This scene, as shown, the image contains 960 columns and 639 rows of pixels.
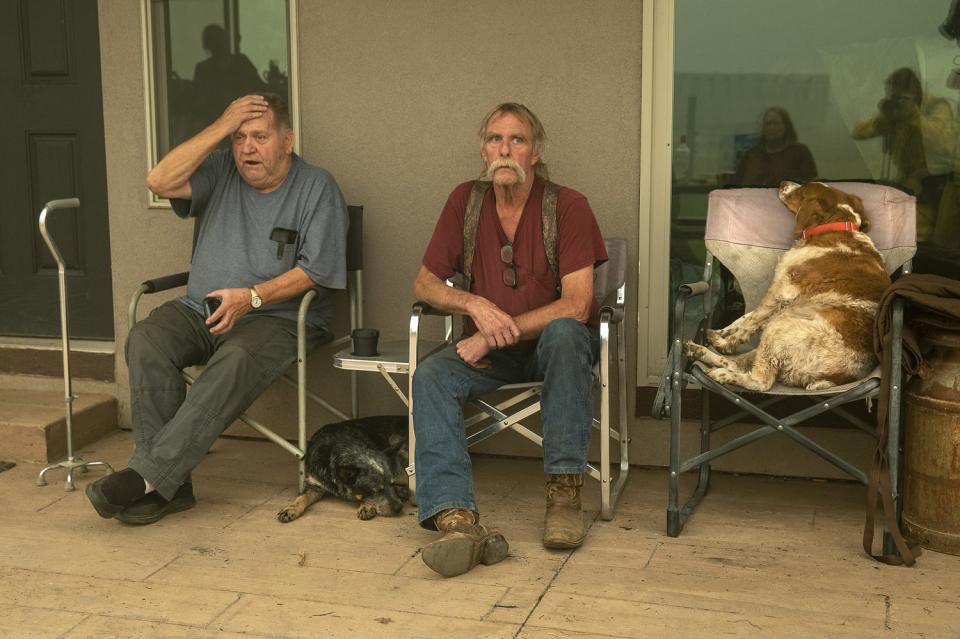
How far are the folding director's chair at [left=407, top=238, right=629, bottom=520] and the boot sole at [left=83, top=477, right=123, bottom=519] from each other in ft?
2.97

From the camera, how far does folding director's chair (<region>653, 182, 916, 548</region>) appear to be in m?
3.25

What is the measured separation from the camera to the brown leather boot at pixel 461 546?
305 cm

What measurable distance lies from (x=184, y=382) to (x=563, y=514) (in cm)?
132

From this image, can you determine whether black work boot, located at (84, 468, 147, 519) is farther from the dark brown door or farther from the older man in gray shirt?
the dark brown door

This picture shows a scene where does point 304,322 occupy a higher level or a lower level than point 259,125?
lower

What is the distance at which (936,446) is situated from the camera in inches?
126

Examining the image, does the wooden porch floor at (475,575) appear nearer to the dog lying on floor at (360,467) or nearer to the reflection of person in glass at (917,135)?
the dog lying on floor at (360,467)

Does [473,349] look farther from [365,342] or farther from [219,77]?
[219,77]

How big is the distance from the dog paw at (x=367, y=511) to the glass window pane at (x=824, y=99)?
153 centimetres

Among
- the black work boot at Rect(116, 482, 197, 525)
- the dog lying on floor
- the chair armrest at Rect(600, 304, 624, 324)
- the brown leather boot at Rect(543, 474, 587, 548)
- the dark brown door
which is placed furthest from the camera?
the dark brown door

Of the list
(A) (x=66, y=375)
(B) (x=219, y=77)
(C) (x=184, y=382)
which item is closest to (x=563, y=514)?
(C) (x=184, y=382)

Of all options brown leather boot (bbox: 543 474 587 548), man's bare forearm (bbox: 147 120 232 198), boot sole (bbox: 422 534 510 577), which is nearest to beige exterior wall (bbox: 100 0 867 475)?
man's bare forearm (bbox: 147 120 232 198)

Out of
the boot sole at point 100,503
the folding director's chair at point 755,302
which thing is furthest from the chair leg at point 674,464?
the boot sole at point 100,503

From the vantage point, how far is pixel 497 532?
3.31m
